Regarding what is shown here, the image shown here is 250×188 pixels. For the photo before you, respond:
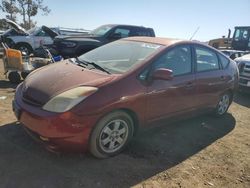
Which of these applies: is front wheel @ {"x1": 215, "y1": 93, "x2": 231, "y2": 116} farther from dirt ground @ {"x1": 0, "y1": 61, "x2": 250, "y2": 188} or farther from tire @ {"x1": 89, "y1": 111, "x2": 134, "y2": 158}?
tire @ {"x1": 89, "y1": 111, "x2": 134, "y2": 158}

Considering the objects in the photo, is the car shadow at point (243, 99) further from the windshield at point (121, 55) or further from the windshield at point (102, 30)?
the windshield at point (102, 30)

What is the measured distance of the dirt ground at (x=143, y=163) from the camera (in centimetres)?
344

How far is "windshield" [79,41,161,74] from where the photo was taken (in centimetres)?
432

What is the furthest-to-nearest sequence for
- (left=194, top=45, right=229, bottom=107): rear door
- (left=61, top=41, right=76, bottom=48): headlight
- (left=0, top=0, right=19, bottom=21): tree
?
(left=0, top=0, right=19, bottom=21): tree < (left=61, top=41, right=76, bottom=48): headlight < (left=194, top=45, right=229, bottom=107): rear door

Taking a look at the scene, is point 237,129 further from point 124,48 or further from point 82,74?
point 82,74

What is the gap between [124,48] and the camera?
4949 mm

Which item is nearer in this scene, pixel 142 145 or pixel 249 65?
pixel 142 145

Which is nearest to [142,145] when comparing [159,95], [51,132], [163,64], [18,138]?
[159,95]

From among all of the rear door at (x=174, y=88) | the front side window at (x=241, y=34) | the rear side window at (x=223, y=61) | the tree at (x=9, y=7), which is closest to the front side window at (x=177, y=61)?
the rear door at (x=174, y=88)

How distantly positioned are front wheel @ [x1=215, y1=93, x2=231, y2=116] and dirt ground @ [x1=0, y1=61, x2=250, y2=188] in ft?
A: 2.98

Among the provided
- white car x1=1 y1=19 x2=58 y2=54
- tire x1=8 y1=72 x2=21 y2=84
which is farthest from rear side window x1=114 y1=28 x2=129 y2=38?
white car x1=1 y1=19 x2=58 y2=54

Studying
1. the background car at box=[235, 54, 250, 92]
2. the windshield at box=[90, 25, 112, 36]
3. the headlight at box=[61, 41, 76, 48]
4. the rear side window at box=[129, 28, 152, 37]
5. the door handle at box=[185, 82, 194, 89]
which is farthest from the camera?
the rear side window at box=[129, 28, 152, 37]

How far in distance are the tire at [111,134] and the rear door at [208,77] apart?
1711 millimetres

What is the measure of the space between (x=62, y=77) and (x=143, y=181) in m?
1.75
